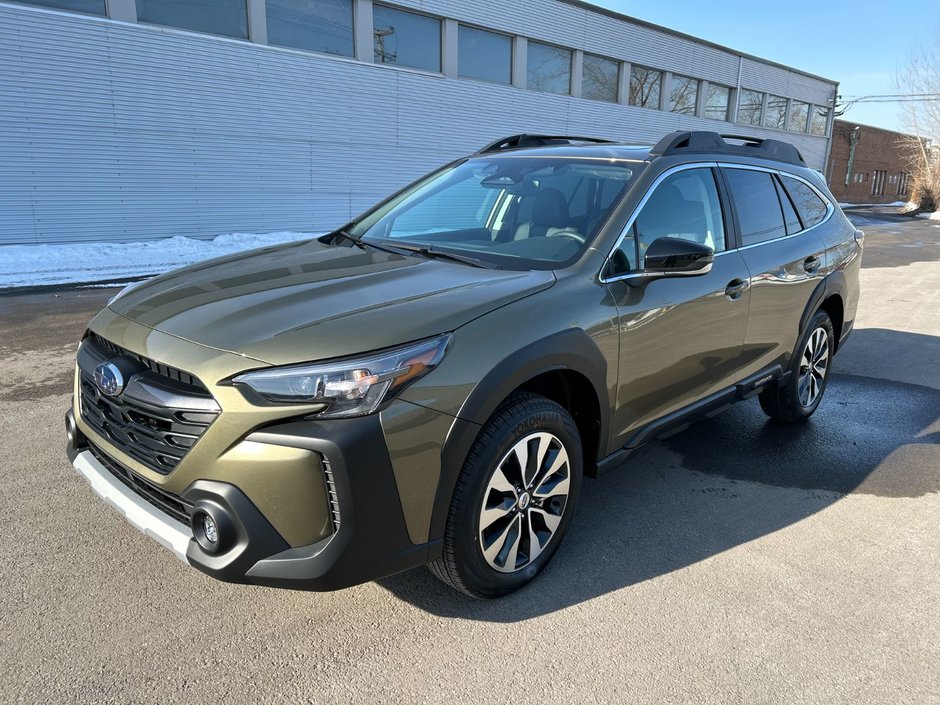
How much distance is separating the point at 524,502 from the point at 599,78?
23583 millimetres

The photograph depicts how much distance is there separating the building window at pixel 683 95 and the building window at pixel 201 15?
17.8m

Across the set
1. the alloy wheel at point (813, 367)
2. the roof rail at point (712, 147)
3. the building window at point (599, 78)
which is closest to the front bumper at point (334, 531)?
the roof rail at point (712, 147)

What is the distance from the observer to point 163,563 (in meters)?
2.80

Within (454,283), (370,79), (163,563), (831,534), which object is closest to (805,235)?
(831,534)

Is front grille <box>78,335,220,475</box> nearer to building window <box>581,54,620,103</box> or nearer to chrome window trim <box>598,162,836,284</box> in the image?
chrome window trim <box>598,162,836,284</box>

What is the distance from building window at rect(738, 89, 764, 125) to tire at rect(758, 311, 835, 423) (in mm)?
29486

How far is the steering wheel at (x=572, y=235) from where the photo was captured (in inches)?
119

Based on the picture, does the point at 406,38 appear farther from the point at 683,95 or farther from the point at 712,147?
the point at 712,147

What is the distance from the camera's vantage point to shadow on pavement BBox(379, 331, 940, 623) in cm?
278

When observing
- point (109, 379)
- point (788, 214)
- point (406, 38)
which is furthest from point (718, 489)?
point (406, 38)

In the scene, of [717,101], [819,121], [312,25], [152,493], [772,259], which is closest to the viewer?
[152,493]

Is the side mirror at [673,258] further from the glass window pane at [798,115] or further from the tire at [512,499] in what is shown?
the glass window pane at [798,115]

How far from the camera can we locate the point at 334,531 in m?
2.09

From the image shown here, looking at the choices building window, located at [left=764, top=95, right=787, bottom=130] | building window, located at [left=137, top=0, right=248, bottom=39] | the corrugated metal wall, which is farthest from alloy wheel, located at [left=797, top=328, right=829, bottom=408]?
building window, located at [left=764, top=95, right=787, bottom=130]
